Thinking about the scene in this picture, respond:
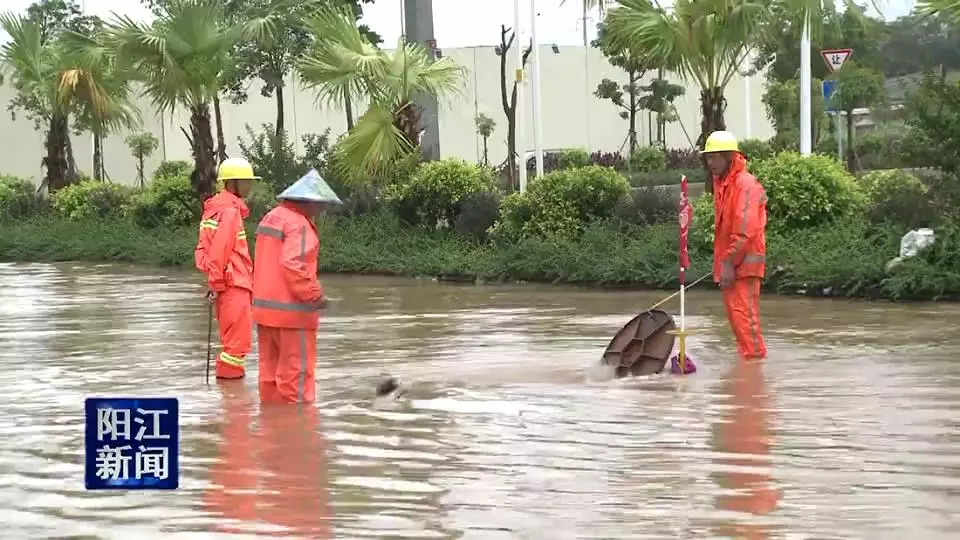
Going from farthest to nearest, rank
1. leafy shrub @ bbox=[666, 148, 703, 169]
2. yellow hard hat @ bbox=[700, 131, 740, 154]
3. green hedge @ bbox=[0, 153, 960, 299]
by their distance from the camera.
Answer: leafy shrub @ bbox=[666, 148, 703, 169], green hedge @ bbox=[0, 153, 960, 299], yellow hard hat @ bbox=[700, 131, 740, 154]

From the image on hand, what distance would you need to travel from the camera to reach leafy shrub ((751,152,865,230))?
15.5 m

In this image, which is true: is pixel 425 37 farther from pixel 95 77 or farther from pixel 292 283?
pixel 292 283

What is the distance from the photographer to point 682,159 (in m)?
39.8

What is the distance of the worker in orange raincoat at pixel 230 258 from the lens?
9.46m

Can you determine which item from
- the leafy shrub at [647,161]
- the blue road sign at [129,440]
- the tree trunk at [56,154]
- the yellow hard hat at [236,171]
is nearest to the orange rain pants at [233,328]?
the yellow hard hat at [236,171]

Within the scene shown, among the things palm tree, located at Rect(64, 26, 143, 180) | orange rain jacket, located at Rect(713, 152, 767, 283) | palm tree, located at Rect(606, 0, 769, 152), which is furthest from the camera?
palm tree, located at Rect(64, 26, 143, 180)

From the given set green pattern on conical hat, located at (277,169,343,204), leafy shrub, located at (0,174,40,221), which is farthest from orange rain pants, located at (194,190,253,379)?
leafy shrub, located at (0,174,40,221)

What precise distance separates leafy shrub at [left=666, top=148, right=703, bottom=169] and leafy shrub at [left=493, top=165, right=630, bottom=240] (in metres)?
20.8

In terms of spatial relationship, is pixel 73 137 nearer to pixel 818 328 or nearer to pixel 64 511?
pixel 818 328

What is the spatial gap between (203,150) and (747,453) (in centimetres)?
1661

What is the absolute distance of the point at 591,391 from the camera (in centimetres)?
909

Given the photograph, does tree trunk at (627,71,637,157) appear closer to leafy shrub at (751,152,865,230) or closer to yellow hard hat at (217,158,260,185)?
leafy shrub at (751,152,865,230)

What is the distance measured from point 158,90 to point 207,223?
12816 millimetres

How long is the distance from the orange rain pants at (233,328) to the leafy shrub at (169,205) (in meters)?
14.4
